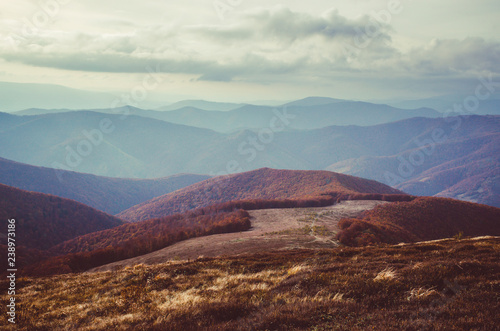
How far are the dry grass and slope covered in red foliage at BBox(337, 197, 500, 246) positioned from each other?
135 feet

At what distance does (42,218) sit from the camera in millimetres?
131125

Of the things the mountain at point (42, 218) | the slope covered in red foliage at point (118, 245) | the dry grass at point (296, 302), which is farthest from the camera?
the mountain at point (42, 218)

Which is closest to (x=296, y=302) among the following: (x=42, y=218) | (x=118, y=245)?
(x=118, y=245)

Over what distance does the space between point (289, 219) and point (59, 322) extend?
58301mm

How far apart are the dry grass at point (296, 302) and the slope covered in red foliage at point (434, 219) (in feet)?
135

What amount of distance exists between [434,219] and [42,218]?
162224 millimetres

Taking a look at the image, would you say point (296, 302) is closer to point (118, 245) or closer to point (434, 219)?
point (118, 245)

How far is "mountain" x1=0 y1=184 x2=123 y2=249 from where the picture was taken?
4744 inches

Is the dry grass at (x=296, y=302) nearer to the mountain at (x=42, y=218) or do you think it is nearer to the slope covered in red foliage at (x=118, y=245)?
the slope covered in red foliage at (x=118, y=245)

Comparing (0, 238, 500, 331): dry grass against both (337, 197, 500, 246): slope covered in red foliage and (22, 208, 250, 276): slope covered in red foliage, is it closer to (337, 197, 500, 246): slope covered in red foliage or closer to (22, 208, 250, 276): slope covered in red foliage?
(22, 208, 250, 276): slope covered in red foliage

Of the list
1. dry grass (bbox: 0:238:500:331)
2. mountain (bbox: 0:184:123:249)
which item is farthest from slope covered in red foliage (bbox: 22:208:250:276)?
dry grass (bbox: 0:238:500:331)

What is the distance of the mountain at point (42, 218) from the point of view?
120 m

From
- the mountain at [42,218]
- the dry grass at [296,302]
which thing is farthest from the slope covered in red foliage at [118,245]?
the dry grass at [296,302]

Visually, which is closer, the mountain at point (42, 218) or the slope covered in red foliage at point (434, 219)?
the slope covered in red foliage at point (434, 219)
